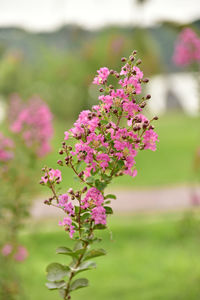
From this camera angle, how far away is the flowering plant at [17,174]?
294cm

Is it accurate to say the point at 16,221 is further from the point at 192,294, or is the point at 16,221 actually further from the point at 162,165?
the point at 162,165

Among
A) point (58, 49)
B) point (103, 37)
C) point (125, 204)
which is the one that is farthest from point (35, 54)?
point (125, 204)

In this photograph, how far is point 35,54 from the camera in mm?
18359

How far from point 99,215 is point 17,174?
2259 mm

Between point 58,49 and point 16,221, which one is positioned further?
point 58,49

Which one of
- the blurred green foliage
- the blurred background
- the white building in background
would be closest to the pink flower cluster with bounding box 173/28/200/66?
the blurred background

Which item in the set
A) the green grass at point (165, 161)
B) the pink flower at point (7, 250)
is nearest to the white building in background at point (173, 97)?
the green grass at point (165, 161)

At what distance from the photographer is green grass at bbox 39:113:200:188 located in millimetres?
10828

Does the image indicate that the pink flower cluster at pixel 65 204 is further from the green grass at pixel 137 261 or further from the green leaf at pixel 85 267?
the green grass at pixel 137 261

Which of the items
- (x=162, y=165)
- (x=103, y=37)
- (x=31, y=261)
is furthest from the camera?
(x=103, y=37)

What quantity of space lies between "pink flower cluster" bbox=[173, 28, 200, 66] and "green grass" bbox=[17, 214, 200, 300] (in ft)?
6.15

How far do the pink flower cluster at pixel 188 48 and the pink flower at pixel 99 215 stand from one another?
3.28 meters

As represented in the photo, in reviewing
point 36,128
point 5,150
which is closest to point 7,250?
point 5,150

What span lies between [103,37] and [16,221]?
16390mm
